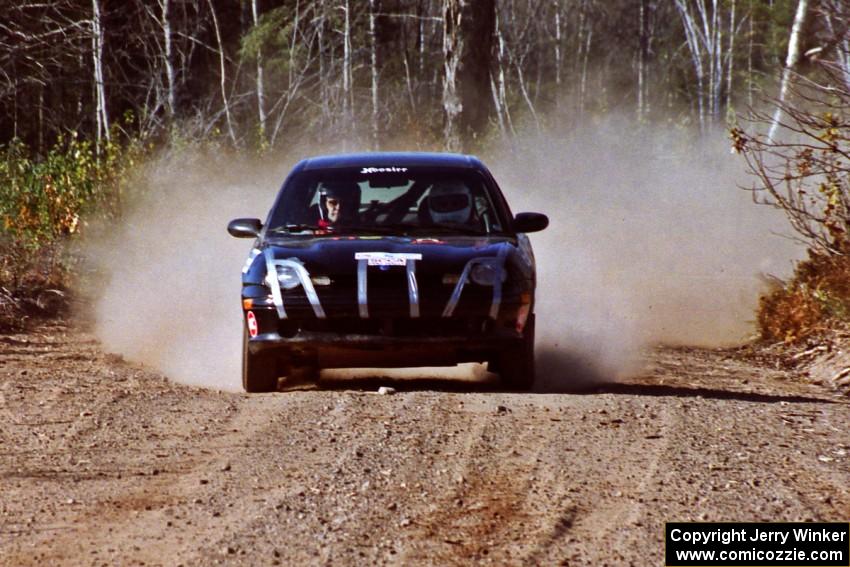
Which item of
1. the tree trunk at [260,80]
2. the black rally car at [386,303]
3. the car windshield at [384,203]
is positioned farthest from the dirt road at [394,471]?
the tree trunk at [260,80]

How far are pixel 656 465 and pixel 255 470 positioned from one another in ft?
6.11

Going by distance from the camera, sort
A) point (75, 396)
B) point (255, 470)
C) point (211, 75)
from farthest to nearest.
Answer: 1. point (211, 75)
2. point (75, 396)
3. point (255, 470)

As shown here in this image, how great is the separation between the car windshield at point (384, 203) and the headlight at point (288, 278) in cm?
90

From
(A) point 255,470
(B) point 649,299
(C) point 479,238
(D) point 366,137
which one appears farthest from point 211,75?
(A) point 255,470

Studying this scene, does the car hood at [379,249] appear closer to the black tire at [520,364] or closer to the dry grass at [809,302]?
the black tire at [520,364]

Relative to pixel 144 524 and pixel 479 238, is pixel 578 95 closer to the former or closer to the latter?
pixel 479 238

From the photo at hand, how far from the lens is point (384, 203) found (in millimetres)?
9836

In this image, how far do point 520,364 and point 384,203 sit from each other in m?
1.68

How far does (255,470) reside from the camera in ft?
20.9

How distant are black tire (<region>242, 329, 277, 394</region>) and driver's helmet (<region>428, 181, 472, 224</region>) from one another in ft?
5.43

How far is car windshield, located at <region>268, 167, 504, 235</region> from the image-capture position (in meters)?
9.59

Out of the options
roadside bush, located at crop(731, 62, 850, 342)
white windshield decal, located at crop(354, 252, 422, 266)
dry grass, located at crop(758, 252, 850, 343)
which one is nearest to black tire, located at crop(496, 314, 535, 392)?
white windshield decal, located at crop(354, 252, 422, 266)

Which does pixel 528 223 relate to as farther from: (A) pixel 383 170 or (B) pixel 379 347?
(B) pixel 379 347

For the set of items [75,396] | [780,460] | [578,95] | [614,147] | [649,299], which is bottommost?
[578,95]
